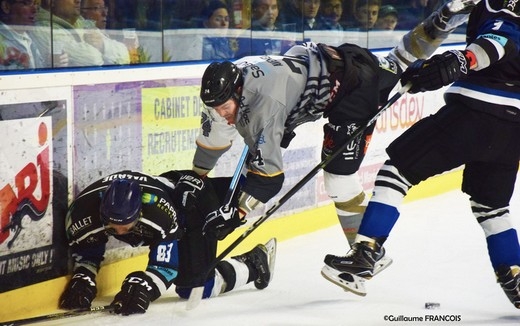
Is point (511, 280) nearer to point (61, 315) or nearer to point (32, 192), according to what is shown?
point (61, 315)

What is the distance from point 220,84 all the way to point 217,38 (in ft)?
5.38

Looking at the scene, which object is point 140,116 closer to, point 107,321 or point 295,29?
point 107,321

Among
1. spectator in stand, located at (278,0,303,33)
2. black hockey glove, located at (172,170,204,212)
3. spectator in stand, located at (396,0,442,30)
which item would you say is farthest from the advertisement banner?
spectator in stand, located at (396,0,442,30)

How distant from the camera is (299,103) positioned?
3.88 meters

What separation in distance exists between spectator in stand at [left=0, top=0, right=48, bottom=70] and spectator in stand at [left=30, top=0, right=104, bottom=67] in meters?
0.04

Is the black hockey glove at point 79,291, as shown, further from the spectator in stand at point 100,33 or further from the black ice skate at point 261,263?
the spectator in stand at point 100,33

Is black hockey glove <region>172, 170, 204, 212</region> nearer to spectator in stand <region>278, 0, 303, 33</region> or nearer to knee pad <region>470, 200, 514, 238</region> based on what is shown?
knee pad <region>470, 200, 514, 238</region>

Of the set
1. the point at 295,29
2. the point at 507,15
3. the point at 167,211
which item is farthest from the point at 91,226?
the point at 295,29

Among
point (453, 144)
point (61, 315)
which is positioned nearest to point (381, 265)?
point (453, 144)

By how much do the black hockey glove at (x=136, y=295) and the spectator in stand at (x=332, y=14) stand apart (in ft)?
8.62

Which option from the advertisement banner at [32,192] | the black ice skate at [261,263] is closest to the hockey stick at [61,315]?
the advertisement banner at [32,192]

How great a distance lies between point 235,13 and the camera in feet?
17.7

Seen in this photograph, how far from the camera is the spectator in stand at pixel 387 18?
6.57m

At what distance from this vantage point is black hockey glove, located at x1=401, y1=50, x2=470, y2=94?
3.50 metres
